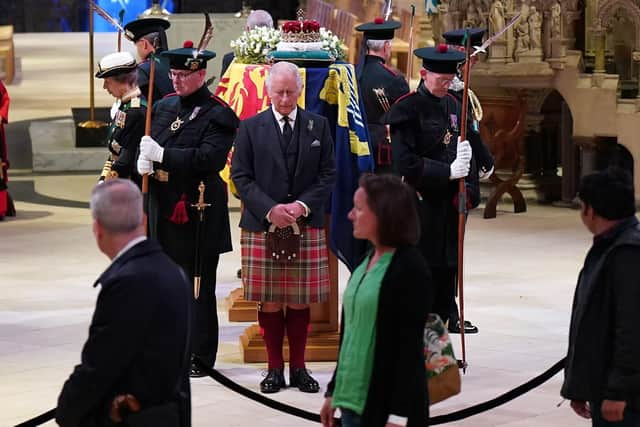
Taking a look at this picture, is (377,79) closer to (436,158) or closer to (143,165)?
(436,158)

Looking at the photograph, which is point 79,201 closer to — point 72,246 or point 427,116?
point 72,246

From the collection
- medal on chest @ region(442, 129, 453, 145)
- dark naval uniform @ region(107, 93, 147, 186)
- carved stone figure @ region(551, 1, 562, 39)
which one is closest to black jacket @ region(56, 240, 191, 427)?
dark naval uniform @ region(107, 93, 147, 186)

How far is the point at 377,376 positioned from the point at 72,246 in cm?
864

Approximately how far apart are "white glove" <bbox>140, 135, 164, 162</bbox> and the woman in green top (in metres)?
3.23

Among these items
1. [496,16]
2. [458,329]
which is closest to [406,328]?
[458,329]

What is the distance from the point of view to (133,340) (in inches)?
188

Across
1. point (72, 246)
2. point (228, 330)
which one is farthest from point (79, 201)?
point (228, 330)

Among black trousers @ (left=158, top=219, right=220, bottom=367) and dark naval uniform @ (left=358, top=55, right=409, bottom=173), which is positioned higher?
dark naval uniform @ (left=358, top=55, right=409, bottom=173)

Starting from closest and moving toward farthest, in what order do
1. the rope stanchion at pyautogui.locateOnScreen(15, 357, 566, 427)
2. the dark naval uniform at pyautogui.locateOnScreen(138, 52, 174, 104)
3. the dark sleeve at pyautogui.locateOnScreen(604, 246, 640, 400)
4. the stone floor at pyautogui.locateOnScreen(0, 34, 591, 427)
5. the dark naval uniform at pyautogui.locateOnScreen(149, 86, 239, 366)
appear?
1. the dark sleeve at pyautogui.locateOnScreen(604, 246, 640, 400)
2. the rope stanchion at pyautogui.locateOnScreen(15, 357, 566, 427)
3. the stone floor at pyautogui.locateOnScreen(0, 34, 591, 427)
4. the dark naval uniform at pyautogui.locateOnScreen(149, 86, 239, 366)
5. the dark naval uniform at pyautogui.locateOnScreen(138, 52, 174, 104)

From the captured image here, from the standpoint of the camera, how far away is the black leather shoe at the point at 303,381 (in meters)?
8.24

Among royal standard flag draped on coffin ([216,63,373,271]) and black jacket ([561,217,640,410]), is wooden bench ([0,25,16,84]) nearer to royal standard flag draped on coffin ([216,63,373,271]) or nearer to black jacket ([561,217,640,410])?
royal standard flag draped on coffin ([216,63,373,271])

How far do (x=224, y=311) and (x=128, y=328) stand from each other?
576 centimetres

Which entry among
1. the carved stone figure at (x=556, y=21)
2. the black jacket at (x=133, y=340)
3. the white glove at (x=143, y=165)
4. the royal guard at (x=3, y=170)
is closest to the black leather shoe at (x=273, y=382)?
the white glove at (x=143, y=165)

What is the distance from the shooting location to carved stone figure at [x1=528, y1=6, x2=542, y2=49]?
49.5 ft
